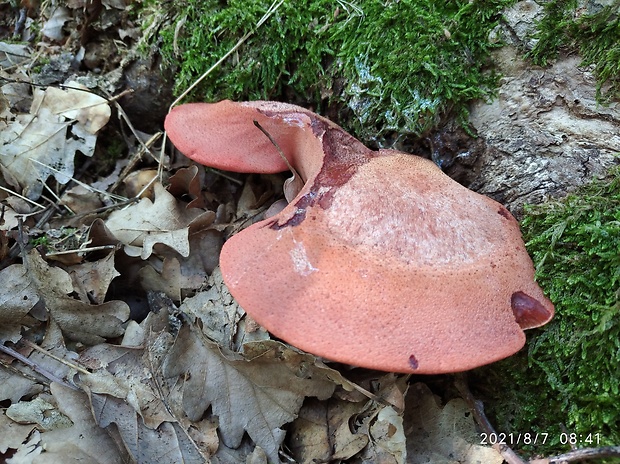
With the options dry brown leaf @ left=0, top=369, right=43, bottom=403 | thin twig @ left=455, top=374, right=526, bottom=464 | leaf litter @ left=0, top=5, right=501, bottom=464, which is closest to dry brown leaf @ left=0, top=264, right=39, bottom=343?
leaf litter @ left=0, top=5, right=501, bottom=464

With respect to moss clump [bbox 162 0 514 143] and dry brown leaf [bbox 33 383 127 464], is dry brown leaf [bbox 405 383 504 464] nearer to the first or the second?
dry brown leaf [bbox 33 383 127 464]

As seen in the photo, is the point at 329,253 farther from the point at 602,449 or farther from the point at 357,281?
the point at 602,449

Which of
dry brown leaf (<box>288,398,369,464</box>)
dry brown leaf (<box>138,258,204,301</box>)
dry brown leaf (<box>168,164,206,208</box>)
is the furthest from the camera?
dry brown leaf (<box>168,164,206,208</box>)

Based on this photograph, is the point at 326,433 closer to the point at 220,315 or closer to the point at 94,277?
the point at 220,315

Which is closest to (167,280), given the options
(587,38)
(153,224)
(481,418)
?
(153,224)

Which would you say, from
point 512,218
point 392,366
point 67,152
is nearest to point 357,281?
point 392,366

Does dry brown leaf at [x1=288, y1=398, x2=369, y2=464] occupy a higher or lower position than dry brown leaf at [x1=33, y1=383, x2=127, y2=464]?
lower

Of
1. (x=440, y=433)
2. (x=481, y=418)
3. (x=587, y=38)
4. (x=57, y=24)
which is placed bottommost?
(x=440, y=433)

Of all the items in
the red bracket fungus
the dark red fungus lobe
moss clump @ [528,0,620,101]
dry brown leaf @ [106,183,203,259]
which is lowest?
dry brown leaf @ [106,183,203,259]
